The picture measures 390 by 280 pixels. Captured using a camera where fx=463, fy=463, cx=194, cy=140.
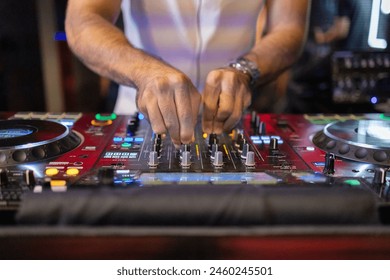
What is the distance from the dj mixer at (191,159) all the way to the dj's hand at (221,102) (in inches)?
1.3

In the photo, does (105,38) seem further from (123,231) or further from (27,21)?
(27,21)

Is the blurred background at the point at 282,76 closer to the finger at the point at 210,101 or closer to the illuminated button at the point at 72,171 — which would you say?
the finger at the point at 210,101

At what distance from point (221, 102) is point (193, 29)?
0.58m

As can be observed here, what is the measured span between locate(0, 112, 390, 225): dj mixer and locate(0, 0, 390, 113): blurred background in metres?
0.67

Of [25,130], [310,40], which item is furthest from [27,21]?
[25,130]

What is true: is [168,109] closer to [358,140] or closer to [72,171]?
[72,171]

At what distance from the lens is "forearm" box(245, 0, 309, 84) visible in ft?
4.17

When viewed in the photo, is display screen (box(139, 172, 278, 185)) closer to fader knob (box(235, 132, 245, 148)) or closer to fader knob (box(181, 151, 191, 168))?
fader knob (box(181, 151, 191, 168))

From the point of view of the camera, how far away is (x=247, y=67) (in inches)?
45.0

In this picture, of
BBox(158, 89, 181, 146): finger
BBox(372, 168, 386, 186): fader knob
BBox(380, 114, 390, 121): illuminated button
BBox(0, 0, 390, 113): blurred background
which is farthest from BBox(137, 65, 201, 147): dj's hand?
BBox(0, 0, 390, 113): blurred background

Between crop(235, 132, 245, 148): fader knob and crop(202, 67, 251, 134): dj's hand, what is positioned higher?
crop(202, 67, 251, 134): dj's hand

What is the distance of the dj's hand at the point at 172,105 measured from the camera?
84 centimetres

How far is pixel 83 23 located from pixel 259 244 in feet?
2.86

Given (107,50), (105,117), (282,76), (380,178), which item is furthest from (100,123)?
(282,76)
